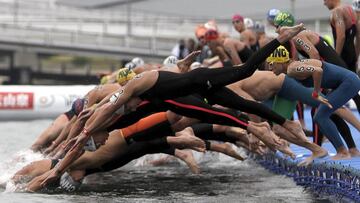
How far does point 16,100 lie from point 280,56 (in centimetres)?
1298

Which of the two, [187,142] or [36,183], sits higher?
[187,142]

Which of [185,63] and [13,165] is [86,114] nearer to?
[185,63]

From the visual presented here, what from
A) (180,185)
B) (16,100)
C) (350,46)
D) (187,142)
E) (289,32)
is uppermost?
(289,32)

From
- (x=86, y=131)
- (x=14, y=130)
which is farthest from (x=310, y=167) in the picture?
(x=14, y=130)

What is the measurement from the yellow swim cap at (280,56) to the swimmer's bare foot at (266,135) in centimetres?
77

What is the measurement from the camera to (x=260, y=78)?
419 inches

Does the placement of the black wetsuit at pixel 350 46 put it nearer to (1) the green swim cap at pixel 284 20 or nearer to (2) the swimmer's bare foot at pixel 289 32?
(1) the green swim cap at pixel 284 20

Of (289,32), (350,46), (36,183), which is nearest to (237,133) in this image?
(350,46)

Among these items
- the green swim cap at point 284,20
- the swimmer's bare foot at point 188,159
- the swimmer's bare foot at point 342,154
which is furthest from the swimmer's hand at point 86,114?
the swimmer's bare foot at point 342,154

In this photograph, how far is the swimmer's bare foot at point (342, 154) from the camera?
9.51 m

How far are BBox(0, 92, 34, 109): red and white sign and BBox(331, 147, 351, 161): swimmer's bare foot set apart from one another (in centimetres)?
1306

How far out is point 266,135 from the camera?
372 inches

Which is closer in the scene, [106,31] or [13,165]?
[13,165]

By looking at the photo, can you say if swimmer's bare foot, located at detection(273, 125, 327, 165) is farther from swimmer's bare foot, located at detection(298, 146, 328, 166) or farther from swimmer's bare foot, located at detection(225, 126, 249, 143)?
swimmer's bare foot, located at detection(225, 126, 249, 143)
